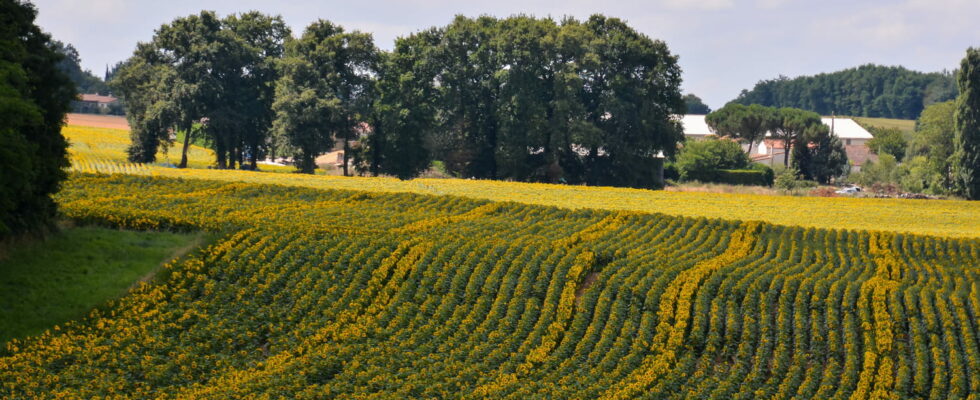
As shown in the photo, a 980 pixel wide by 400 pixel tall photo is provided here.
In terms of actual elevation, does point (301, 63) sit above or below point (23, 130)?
above

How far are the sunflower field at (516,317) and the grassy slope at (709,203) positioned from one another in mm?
4950

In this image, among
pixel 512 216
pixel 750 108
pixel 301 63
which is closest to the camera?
pixel 512 216

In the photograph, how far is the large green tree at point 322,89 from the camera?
7256 cm

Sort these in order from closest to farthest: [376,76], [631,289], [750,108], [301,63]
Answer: [631,289] < [301,63] < [376,76] < [750,108]

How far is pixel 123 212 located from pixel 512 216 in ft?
54.0

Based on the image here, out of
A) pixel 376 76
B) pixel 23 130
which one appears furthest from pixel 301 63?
pixel 23 130

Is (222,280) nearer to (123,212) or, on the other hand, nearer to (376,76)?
(123,212)

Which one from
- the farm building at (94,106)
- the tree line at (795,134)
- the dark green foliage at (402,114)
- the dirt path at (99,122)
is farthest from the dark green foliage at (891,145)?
the farm building at (94,106)

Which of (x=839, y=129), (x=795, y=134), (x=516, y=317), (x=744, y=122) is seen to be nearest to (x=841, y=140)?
(x=744, y=122)

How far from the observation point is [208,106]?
75.3 m

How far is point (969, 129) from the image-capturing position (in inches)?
3000

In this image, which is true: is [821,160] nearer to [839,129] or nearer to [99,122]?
[839,129]

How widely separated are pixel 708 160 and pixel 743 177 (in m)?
4.37

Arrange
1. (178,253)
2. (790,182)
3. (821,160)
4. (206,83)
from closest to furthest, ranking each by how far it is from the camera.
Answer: (178,253) < (206,83) < (790,182) < (821,160)
